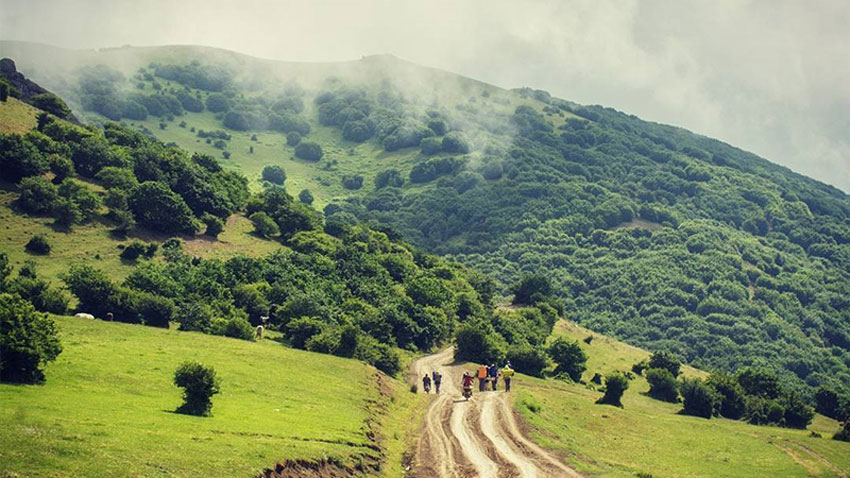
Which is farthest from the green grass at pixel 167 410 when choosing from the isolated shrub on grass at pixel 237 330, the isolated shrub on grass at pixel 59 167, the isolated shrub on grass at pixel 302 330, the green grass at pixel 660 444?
the isolated shrub on grass at pixel 59 167

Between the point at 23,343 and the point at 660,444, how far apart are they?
46.3 metres

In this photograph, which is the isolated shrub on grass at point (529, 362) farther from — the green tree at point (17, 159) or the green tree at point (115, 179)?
the green tree at point (17, 159)

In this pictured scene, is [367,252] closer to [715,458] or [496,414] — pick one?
[496,414]

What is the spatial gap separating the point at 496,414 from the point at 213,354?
24.0m

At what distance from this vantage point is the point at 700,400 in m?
89.9

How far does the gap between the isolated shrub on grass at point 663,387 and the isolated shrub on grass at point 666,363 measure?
11.7 metres

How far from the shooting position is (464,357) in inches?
3848

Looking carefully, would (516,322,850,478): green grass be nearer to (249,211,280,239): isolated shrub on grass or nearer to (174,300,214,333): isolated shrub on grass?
(174,300,214,333): isolated shrub on grass

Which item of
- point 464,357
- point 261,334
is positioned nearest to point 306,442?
point 261,334

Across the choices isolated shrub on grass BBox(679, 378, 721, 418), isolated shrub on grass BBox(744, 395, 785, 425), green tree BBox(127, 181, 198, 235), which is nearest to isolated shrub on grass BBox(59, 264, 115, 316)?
green tree BBox(127, 181, 198, 235)

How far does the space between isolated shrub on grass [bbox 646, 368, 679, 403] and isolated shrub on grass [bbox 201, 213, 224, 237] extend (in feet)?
218

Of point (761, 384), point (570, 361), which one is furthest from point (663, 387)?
point (761, 384)

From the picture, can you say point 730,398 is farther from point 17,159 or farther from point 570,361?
point 17,159

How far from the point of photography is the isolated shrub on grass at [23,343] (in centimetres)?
4034
